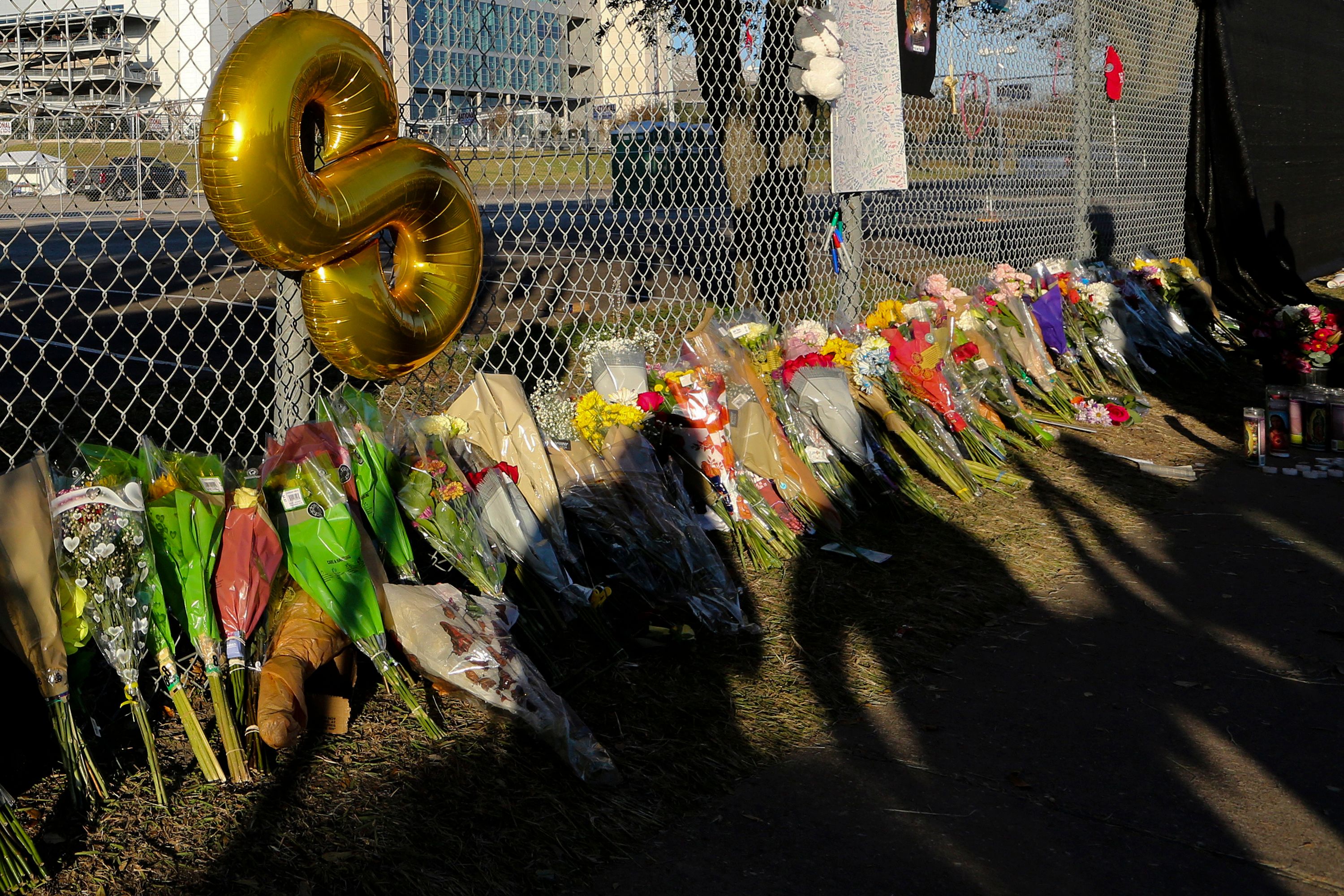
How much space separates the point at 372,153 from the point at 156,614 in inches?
53.0

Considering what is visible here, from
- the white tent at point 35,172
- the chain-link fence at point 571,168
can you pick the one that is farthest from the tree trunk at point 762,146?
the white tent at point 35,172

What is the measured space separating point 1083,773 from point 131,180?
3049mm

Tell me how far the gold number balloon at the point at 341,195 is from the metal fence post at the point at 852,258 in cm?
270

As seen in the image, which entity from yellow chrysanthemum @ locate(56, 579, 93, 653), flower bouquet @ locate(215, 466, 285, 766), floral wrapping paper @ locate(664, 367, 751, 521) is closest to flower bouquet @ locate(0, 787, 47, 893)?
yellow chrysanthemum @ locate(56, 579, 93, 653)

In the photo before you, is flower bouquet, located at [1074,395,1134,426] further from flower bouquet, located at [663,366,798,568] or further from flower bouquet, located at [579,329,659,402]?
flower bouquet, located at [579,329,659,402]

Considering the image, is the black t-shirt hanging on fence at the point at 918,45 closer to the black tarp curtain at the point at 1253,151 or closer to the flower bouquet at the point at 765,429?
the flower bouquet at the point at 765,429

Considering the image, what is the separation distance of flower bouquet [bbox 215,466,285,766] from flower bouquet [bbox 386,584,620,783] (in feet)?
1.03

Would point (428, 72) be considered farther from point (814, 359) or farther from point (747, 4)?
point (747, 4)

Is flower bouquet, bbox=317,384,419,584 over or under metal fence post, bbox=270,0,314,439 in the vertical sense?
under

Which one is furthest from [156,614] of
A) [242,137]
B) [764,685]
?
[764,685]

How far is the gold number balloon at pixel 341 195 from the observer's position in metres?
2.67

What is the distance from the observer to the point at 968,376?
547cm

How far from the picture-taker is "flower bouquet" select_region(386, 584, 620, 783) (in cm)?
263

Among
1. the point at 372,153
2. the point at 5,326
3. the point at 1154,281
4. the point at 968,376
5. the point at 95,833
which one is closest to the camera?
the point at 95,833
